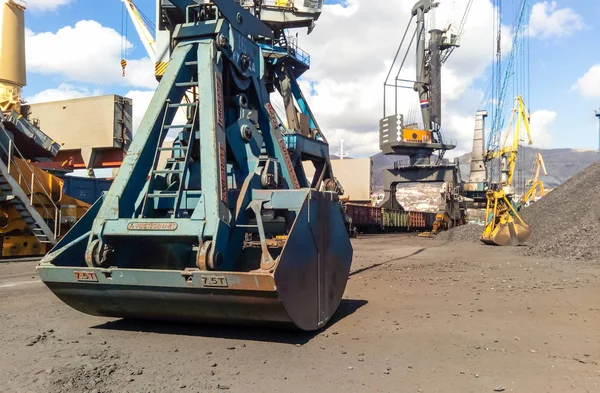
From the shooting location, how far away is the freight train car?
33125mm

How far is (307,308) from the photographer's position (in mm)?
5363

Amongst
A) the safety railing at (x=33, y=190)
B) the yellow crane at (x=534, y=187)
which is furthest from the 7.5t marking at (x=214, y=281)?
the yellow crane at (x=534, y=187)

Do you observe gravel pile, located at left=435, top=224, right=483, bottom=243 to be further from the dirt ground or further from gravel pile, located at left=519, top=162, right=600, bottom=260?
the dirt ground

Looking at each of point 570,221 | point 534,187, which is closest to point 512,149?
point 534,187

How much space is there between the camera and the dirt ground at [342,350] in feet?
13.8

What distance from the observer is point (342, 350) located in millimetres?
5117

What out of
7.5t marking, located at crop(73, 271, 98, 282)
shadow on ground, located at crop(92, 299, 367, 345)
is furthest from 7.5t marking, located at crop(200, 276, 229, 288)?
7.5t marking, located at crop(73, 271, 98, 282)

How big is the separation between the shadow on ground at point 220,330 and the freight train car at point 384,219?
24770 mm

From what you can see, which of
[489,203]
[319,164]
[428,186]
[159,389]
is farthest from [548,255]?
[428,186]

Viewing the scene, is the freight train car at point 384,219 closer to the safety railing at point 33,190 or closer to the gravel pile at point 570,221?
the gravel pile at point 570,221

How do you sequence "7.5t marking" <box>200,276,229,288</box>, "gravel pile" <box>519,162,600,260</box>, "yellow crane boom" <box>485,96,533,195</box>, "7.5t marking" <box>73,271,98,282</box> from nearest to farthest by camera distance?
"7.5t marking" <box>200,276,229,288</box> < "7.5t marking" <box>73,271,98,282</box> < "gravel pile" <box>519,162,600,260</box> < "yellow crane boom" <box>485,96,533,195</box>

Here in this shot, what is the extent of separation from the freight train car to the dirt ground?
23.5 m

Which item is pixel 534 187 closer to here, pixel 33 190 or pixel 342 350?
pixel 33 190

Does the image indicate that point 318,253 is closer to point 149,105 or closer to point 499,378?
point 499,378
